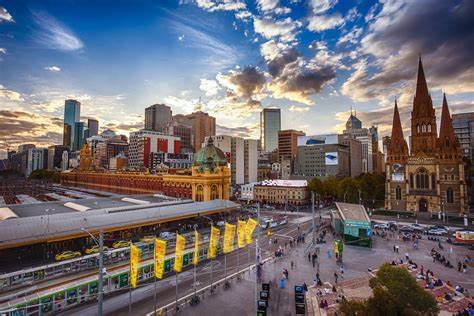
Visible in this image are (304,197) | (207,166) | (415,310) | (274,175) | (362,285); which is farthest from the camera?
(274,175)

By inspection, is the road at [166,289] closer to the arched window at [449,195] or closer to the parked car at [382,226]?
the parked car at [382,226]

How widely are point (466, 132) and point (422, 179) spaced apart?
75.6 m

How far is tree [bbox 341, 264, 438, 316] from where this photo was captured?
755 inches

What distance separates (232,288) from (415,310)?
19087 millimetres

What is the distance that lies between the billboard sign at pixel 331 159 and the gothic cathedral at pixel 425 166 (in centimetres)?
5529

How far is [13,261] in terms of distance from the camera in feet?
116

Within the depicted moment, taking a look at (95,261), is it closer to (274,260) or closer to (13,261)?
(13,261)

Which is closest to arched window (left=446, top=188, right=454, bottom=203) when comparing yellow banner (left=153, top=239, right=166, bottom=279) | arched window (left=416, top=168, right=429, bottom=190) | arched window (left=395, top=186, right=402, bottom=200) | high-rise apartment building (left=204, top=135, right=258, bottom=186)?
arched window (left=416, top=168, right=429, bottom=190)

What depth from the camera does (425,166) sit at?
8444 cm

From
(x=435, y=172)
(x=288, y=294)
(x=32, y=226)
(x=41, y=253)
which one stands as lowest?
(x=288, y=294)

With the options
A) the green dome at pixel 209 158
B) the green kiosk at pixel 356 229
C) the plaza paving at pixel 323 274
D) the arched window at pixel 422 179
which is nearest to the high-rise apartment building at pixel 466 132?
the arched window at pixel 422 179

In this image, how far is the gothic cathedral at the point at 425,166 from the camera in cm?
8019

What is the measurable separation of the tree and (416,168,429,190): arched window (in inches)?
2973

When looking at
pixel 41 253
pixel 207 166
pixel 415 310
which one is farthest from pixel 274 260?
pixel 207 166
